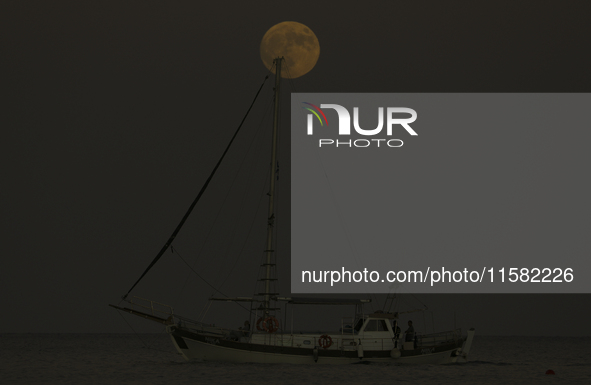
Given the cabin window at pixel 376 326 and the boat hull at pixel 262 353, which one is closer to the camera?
the boat hull at pixel 262 353

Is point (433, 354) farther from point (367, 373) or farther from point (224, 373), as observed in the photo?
point (224, 373)

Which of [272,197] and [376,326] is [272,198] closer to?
[272,197]

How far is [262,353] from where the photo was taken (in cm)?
3628

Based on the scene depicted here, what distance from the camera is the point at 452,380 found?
3609 centimetres

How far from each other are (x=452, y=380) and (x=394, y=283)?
20.2 feet

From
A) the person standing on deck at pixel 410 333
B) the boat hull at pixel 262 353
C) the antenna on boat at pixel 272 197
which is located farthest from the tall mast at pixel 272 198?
the person standing on deck at pixel 410 333

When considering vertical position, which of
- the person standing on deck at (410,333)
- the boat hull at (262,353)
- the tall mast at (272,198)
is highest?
the tall mast at (272,198)

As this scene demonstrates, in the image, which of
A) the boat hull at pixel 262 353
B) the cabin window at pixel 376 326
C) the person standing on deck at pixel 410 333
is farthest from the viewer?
the person standing on deck at pixel 410 333

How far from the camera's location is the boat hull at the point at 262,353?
36.3 m

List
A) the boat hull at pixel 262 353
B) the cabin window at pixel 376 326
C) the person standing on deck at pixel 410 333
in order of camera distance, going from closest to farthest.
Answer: the boat hull at pixel 262 353 → the cabin window at pixel 376 326 → the person standing on deck at pixel 410 333

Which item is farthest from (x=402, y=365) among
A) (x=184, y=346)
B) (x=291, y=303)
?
(x=184, y=346)

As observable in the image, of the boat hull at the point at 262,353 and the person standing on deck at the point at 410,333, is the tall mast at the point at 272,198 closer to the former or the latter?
the boat hull at the point at 262,353

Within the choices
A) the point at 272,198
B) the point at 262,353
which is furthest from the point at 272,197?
the point at 262,353

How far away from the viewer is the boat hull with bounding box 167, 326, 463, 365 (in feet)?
119
